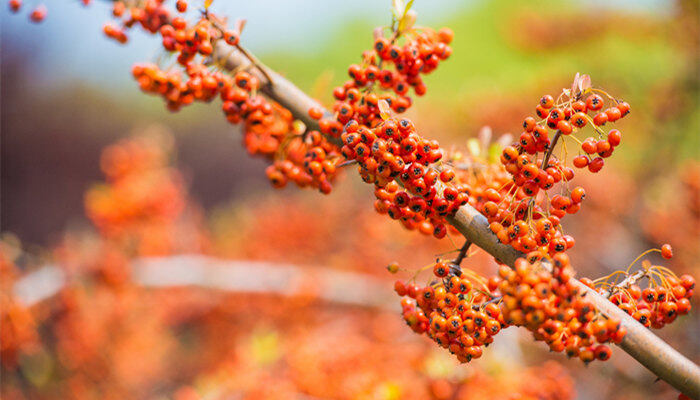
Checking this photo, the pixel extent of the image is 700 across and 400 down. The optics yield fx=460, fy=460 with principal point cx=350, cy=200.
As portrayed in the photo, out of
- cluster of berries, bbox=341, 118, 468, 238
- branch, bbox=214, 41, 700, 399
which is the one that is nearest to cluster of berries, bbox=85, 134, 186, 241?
branch, bbox=214, 41, 700, 399

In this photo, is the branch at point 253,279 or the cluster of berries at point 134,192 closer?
the cluster of berries at point 134,192

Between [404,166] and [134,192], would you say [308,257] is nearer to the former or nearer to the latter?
[134,192]

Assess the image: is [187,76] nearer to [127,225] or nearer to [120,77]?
[127,225]

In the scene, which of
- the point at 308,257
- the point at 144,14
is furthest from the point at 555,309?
the point at 308,257

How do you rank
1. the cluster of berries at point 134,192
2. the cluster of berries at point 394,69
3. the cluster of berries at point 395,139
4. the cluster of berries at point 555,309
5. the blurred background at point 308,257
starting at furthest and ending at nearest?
the cluster of berries at point 134,192 → the blurred background at point 308,257 → the cluster of berries at point 394,69 → the cluster of berries at point 395,139 → the cluster of berries at point 555,309

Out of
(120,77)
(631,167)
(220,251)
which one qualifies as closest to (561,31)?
(631,167)

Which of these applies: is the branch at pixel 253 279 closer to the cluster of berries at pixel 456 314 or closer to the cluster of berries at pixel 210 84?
the cluster of berries at pixel 210 84

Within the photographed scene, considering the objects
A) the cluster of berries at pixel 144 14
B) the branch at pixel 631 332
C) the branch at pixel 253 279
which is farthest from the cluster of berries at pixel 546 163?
the branch at pixel 253 279
